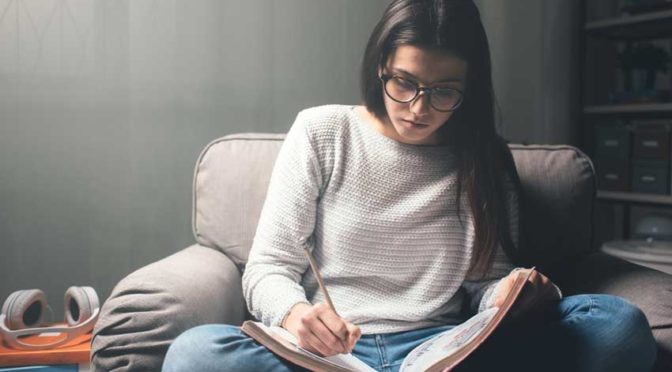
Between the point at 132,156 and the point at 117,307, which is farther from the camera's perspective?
the point at 132,156

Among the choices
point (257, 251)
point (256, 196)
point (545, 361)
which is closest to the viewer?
point (545, 361)

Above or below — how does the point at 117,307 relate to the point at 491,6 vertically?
below

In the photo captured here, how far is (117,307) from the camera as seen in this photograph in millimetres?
1003

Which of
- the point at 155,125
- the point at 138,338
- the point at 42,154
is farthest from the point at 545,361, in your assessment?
the point at 42,154

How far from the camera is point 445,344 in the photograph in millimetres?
901

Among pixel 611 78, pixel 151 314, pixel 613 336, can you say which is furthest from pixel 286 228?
pixel 611 78

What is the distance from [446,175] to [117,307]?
0.62 meters

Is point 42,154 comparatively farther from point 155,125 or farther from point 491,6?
point 491,6

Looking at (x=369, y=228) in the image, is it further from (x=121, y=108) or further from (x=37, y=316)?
(x=121, y=108)

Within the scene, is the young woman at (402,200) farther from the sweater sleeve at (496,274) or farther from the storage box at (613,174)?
the storage box at (613,174)

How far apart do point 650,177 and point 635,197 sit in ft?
0.26

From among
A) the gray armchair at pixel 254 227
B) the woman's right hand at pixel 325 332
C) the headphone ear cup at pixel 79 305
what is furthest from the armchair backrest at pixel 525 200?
the woman's right hand at pixel 325 332

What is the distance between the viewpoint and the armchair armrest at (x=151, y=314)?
38.2 inches

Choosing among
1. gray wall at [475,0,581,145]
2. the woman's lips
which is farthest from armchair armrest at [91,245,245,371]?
gray wall at [475,0,581,145]
